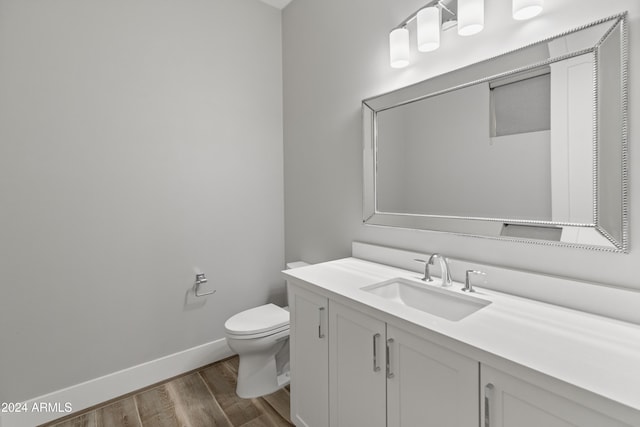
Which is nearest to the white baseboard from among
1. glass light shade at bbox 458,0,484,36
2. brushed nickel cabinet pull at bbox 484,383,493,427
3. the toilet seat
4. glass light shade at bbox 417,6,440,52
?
the toilet seat

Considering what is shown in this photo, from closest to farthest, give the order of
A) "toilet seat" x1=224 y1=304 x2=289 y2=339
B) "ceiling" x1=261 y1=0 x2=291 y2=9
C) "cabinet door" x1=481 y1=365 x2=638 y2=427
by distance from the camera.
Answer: "cabinet door" x1=481 y1=365 x2=638 y2=427 < "toilet seat" x1=224 y1=304 x2=289 y2=339 < "ceiling" x1=261 y1=0 x2=291 y2=9

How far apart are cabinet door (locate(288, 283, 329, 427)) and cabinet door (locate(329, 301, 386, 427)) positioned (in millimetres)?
50

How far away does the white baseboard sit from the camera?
171 centimetres

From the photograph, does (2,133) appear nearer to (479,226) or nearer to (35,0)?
(35,0)

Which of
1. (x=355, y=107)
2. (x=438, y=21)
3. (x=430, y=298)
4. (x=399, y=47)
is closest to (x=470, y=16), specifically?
(x=438, y=21)

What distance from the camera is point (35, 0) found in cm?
168

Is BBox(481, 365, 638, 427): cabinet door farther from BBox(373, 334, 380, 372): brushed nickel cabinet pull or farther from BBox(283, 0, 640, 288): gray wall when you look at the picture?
BBox(283, 0, 640, 288): gray wall

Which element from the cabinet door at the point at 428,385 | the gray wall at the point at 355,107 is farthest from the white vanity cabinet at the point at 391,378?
the gray wall at the point at 355,107

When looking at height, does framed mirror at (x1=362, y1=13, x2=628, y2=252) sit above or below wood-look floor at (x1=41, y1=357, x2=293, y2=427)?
above

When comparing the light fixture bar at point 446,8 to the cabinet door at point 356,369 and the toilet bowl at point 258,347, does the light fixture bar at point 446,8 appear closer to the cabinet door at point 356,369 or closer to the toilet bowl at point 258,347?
the cabinet door at point 356,369

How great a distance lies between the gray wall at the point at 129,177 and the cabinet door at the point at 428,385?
168 centimetres

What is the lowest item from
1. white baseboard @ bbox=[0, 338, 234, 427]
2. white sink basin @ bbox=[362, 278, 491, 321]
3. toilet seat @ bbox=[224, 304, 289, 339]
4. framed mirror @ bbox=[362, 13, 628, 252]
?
white baseboard @ bbox=[0, 338, 234, 427]

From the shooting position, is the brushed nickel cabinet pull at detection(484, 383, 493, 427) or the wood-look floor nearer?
the brushed nickel cabinet pull at detection(484, 383, 493, 427)

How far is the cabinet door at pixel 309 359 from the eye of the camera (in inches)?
55.2
